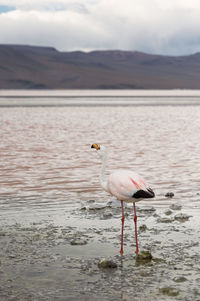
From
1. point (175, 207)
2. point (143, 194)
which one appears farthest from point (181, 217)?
point (143, 194)

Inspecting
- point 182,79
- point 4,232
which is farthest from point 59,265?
point 182,79

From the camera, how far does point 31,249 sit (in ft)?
21.2

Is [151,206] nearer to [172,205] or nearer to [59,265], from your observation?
[172,205]

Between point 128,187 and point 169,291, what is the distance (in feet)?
5.47

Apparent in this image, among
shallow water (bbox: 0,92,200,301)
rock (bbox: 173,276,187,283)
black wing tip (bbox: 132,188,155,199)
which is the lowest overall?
shallow water (bbox: 0,92,200,301)

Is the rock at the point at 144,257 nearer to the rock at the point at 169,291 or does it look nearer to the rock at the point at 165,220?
the rock at the point at 169,291

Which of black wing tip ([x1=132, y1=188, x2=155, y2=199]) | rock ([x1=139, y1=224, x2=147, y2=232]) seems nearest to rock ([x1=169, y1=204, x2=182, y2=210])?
rock ([x1=139, y1=224, x2=147, y2=232])

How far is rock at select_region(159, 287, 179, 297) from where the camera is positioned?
5047mm

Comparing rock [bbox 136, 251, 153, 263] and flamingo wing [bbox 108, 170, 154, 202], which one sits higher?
flamingo wing [bbox 108, 170, 154, 202]

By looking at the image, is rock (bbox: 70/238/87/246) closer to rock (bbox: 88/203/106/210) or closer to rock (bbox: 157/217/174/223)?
rock (bbox: 157/217/174/223)

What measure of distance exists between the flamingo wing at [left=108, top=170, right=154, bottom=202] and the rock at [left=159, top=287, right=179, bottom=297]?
1.47 metres

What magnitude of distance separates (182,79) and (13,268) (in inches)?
7097

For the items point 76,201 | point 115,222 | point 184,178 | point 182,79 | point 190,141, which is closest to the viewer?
point 115,222

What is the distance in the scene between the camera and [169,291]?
509 cm
